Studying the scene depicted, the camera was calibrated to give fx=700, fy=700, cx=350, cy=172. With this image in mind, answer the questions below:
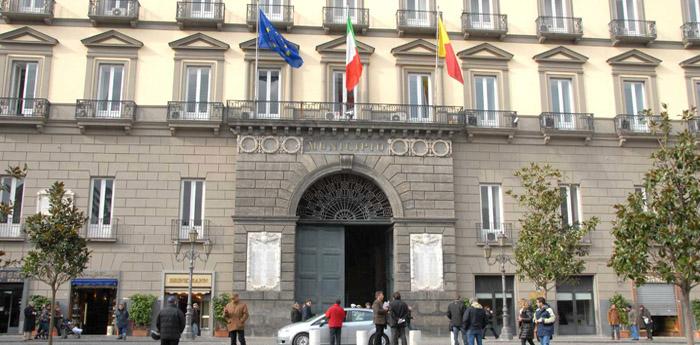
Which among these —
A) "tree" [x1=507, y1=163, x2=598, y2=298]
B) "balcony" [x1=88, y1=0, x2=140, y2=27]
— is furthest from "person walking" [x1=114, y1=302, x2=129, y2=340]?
"tree" [x1=507, y1=163, x2=598, y2=298]

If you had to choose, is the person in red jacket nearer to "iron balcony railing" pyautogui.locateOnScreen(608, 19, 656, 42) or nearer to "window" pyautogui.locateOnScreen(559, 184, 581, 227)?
"window" pyautogui.locateOnScreen(559, 184, 581, 227)

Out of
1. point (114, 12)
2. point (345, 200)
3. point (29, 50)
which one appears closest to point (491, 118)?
point (345, 200)

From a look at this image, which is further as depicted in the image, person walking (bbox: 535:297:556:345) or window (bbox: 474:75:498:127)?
window (bbox: 474:75:498:127)

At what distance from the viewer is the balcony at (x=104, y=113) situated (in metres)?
29.1

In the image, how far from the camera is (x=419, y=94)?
31.6m

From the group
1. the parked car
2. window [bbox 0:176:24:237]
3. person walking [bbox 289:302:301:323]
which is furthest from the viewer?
window [bbox 0:176:24:237]

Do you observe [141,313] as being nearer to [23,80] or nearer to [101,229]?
[101,229]

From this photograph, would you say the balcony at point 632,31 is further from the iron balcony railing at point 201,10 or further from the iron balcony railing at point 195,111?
the iron balcony railing at point 195,111

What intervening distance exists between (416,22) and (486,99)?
476 cm

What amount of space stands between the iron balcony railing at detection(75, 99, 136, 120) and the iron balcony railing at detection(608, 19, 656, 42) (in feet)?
72.2

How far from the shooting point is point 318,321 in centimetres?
2266

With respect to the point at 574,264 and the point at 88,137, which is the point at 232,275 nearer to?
the point at 88,137

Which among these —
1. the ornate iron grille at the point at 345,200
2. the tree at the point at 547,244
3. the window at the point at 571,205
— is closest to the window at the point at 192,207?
the ornate iron grille at the point at 345,200

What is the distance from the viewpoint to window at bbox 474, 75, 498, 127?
31.3 m
